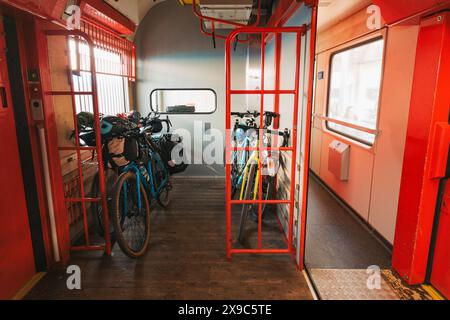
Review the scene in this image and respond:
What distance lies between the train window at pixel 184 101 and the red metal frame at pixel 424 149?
3.52m

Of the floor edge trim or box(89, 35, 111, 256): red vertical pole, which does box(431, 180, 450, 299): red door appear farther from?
the floor edge trim

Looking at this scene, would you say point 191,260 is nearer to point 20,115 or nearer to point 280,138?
point 280,138

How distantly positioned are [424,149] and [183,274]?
2041 millimetres

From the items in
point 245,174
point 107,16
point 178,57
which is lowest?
point 245,174

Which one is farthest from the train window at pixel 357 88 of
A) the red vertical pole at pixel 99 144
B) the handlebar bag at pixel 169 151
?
the red vertical pole at pixel 99 144

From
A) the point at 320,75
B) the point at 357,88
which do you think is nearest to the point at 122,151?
the point at 357,88

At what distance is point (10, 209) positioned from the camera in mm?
2191

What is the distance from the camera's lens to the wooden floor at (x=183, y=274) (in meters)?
2.29

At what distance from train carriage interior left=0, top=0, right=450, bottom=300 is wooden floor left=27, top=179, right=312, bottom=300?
15 millimetres

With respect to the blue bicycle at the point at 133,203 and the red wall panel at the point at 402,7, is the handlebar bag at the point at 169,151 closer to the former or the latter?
the blue bicycle at the point at 133,203

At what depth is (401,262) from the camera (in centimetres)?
244

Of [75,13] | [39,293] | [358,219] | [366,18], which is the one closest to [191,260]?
[39,293]

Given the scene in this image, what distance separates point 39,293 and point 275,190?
247cm

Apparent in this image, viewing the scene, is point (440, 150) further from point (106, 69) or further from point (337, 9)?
point (106, 69)
